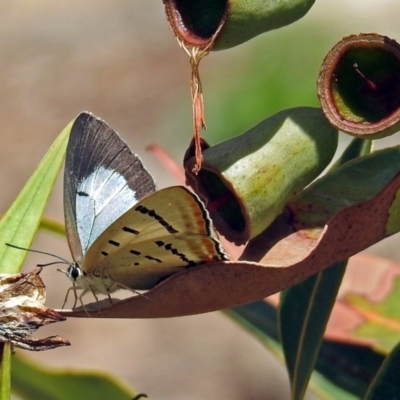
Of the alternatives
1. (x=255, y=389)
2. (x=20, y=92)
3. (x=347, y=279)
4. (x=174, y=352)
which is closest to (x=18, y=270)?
(x=347, y=279)

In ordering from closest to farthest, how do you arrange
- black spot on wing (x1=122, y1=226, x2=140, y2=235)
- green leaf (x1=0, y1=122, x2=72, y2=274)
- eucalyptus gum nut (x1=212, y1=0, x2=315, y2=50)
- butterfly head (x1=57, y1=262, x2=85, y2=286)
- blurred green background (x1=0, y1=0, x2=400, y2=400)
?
eucalyptus gum nut (x1=212, y1=0, x2=315, y2=50), green leaf (x1=0, y1=122, x2=72, y2=274), black spot on wing (x1=122, y1=226, x2=140, y2=235), butterfly head (x1=57, y1=262, x2=85, y2=286), blurred green background (x1=0, y1=0, x2=400, y2=400)

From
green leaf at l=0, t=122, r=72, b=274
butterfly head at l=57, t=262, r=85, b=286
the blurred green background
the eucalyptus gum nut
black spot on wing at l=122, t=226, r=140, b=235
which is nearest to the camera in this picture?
the eucalyptus gum nut

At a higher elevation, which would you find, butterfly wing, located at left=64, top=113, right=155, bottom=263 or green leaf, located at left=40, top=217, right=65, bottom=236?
butterfly wing, located at left=64, top=113, right=155, bottom=263

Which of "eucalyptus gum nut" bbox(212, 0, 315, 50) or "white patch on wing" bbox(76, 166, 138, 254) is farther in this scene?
"white patch on wing" bbox(76, 166, 138, 254)

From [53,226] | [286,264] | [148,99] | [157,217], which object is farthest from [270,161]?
[148,99]

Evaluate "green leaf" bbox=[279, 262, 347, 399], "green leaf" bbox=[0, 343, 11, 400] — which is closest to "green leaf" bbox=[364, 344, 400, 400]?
"green leaf" bbox=[279, 262, 347, 399]

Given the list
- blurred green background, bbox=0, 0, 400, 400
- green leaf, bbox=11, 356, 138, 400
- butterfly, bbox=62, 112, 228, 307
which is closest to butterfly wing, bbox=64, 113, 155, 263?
butterfly, bbox=62, 112, 228, 307

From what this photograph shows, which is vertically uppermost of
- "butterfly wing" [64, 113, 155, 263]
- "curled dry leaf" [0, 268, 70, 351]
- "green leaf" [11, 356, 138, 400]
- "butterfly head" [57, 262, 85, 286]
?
"butterfly wing" [64, 113, 155, 263]

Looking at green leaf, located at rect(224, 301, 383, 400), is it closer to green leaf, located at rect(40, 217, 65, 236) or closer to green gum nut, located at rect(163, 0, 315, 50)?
green leaf, located at rect(40, 217, 65, 236)
